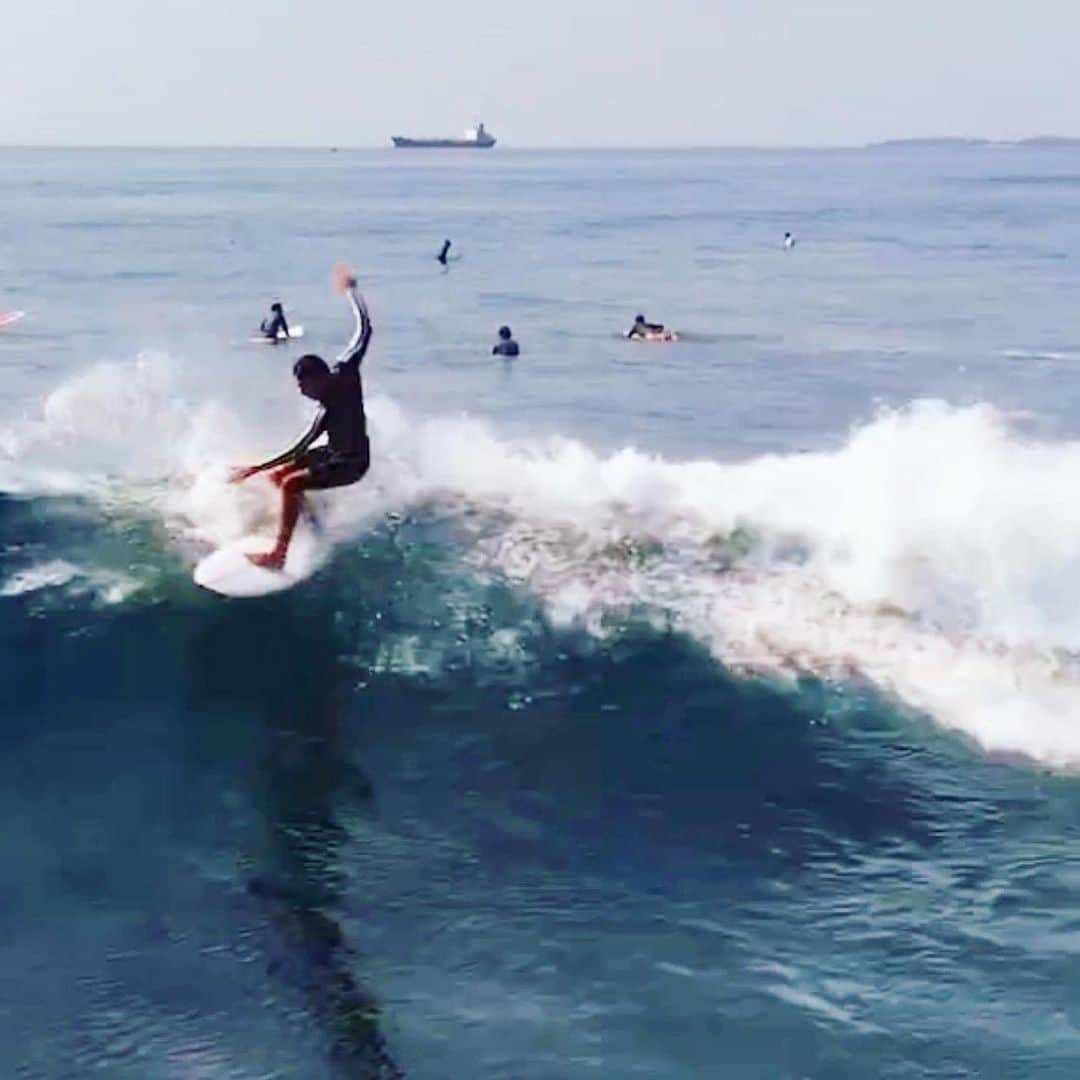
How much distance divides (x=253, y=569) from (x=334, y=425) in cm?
215

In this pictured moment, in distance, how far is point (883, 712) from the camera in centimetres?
1394

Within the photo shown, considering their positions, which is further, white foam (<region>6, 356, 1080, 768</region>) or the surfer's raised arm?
white foam (<region>6, 356, 1080, 768</region>)

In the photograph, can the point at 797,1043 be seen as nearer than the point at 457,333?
Yes

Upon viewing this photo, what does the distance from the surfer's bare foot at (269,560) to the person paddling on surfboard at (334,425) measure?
2.89ft

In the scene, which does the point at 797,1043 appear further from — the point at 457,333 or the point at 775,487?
the point at 457,333

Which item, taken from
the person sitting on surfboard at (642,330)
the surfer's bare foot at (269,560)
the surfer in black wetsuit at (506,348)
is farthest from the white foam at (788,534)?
the person sitting on surfboard at (642,330)

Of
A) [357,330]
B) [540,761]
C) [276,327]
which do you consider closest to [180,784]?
[540,761]

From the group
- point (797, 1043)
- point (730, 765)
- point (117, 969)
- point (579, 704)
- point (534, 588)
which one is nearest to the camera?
point (797, 1043)

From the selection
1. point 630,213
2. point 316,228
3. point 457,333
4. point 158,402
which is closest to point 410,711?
point 158,402

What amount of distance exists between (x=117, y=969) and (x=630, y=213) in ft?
361

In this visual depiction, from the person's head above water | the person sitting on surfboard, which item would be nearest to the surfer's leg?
the person's head above water

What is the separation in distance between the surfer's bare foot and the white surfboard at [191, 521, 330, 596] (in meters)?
0.04

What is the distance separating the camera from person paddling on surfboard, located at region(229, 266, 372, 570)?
14.0 m

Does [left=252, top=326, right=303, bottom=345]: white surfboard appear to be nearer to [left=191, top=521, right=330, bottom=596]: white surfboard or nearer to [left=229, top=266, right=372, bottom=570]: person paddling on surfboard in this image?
[left=191, top=521, right=330, bottom=596]: white surfboard
